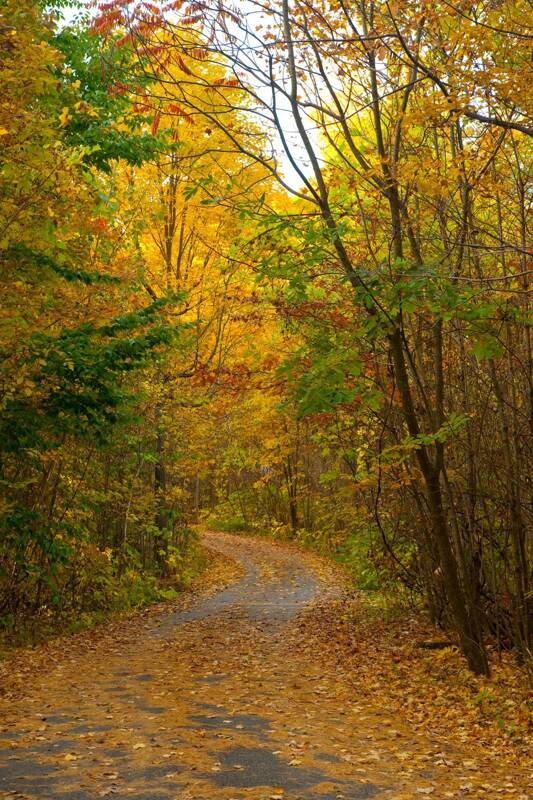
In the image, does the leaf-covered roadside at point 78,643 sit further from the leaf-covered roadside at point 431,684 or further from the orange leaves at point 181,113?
the orange leaves at point 181,113

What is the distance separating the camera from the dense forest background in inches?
285

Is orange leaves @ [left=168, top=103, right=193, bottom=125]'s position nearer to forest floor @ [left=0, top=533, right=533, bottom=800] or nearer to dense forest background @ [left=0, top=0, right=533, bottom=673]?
dense forest background @ [left=0, top=0, right=533, bottom=673]

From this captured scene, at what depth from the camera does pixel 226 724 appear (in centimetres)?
721

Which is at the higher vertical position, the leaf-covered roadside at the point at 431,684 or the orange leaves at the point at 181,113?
the orange leaves at the point at 181,113

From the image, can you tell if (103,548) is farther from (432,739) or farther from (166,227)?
(432,739)

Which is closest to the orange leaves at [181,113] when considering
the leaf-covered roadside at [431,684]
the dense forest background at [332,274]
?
the dense forest background at [332,274]

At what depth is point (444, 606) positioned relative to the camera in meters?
11.2

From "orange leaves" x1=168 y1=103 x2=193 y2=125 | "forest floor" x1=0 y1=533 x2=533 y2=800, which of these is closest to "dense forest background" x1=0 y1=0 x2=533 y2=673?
"orange leaves" x1=168 y1=103 x2=193 y2=125

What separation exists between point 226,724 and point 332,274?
5369 millimetres

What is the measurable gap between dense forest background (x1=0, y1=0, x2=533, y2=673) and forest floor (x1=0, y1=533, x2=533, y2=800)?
60.6 inches

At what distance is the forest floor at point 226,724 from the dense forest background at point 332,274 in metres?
1.54

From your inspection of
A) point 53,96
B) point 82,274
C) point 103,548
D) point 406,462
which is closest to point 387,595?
point 406,462

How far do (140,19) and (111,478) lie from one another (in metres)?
9.92

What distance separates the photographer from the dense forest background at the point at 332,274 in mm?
7227
